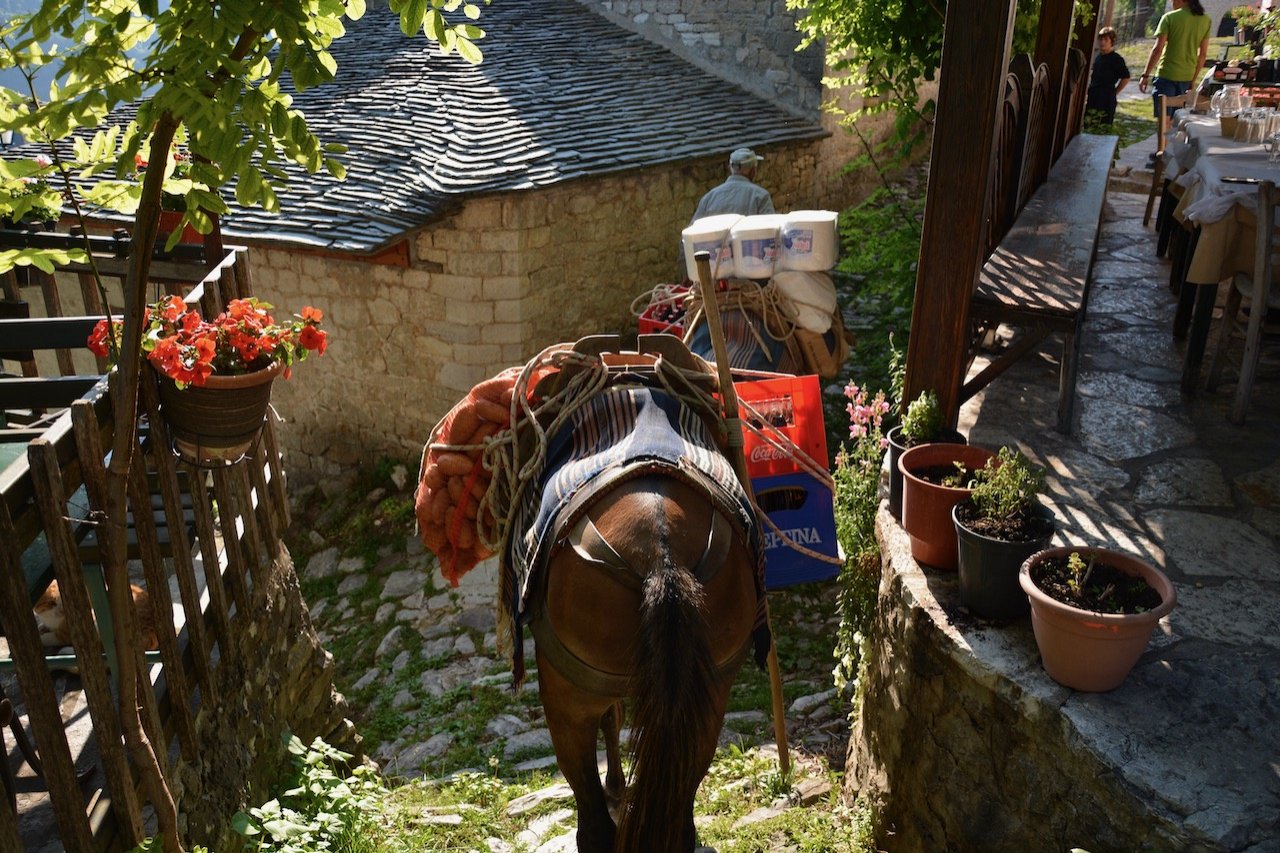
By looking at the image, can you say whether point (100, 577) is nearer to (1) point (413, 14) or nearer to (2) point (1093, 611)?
(1) point (413, 14)

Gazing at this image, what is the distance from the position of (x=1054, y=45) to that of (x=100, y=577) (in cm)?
702

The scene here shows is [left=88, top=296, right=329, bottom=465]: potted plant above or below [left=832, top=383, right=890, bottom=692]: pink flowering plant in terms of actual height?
above

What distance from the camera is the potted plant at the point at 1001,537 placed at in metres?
3.19

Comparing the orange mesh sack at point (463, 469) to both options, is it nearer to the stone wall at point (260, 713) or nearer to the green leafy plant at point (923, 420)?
the stone wall at point (260, 713)

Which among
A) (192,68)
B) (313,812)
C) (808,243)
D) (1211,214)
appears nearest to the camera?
(192,68)

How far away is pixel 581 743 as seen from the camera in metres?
3.13

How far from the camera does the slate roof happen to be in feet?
29.3

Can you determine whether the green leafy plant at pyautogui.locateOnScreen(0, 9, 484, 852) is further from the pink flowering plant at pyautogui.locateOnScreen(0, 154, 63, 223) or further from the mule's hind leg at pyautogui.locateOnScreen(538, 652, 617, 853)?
the mule's hind leg at pyautogui.locateOnScreen(538, 652, 617, 853)

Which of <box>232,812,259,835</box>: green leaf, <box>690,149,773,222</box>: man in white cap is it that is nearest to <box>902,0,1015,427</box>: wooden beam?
<box>232,812,259,835</box>: green leaf

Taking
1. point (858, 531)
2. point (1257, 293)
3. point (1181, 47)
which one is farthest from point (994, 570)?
point (1181, 47)

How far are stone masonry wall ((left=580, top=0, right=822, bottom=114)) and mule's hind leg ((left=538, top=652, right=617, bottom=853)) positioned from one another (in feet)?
34.2

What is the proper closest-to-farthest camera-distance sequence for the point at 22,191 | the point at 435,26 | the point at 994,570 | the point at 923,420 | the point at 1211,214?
the point at 435,26 → the point at 22,191 → the point at 994,570 → the point at 923,420 → the point at 1211,214

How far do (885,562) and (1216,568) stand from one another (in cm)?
119

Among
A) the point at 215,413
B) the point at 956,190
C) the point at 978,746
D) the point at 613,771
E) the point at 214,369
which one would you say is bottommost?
the point at 613,771
